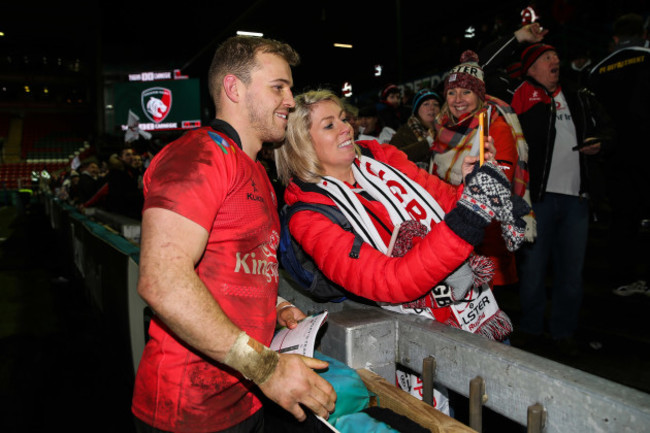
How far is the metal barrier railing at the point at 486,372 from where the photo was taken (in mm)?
1141

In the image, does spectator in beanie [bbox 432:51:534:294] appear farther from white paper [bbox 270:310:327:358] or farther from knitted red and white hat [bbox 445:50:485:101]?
white paper [bbox 270:310:327:358]

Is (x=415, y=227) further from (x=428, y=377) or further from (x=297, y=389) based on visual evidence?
(x=297, y=389)

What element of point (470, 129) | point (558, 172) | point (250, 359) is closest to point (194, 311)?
point (250, 359)

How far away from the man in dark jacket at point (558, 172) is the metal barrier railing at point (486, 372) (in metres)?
2.52

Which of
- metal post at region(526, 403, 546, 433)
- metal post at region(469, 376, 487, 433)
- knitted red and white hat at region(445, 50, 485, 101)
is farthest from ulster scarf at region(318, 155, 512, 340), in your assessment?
knitted red and white hat at region(445, 50, 485, 101)

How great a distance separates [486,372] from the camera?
147 centimetres

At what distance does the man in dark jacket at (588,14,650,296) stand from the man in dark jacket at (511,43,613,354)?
575 millimetres

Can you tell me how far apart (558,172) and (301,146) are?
253cm

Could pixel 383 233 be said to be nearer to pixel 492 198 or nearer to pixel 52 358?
pixel 492 198

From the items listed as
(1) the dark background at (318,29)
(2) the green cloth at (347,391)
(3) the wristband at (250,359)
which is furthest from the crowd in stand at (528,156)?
(1) the dark background at (318,29)

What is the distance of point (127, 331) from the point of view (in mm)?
3711

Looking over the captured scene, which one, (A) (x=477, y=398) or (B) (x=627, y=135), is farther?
(B) (x=627, y=135)

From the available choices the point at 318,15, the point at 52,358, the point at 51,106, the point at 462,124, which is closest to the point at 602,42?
the point at 318,15

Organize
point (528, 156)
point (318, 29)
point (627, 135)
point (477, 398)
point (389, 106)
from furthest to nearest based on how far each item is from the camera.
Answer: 1. point (318, 29)
2. point (389, 106)
3. point (627, 135)
4. point (528, 156)
5. point (477, 398)
